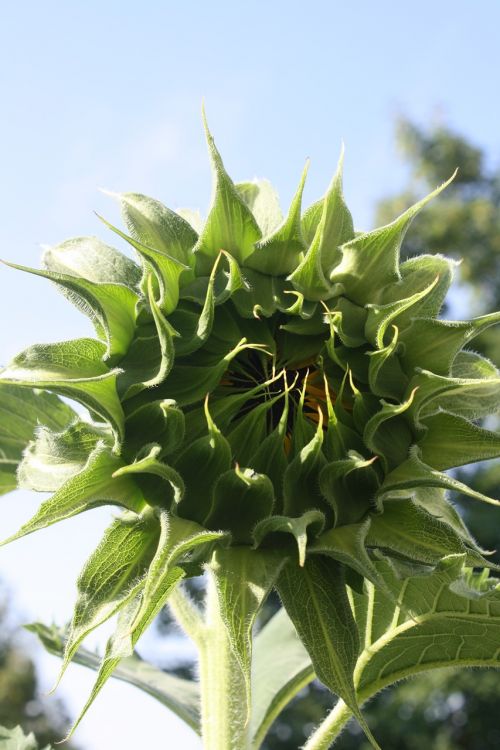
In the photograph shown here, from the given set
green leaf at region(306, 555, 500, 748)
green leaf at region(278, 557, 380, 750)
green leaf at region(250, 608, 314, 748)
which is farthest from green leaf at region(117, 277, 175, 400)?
green leaf at region(250, 608, 314, 748)


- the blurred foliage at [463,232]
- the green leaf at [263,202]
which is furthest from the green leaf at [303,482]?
the blurred foliage at [463,232]

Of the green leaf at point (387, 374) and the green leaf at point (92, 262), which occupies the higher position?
the green leaf at point (92, 262)

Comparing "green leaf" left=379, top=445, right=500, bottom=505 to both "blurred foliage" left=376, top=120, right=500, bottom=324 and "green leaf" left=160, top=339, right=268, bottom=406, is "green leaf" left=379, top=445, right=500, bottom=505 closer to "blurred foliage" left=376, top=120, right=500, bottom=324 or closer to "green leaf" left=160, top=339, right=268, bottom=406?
"green leaf" left=160, top=339, right=268, bottom=406

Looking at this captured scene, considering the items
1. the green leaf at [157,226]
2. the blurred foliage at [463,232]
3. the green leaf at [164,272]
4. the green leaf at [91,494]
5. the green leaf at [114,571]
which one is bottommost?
the green leaf at [114,571]

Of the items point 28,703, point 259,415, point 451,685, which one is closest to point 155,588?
point 259,415

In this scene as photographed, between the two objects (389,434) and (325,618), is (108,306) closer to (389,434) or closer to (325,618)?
(389,434)

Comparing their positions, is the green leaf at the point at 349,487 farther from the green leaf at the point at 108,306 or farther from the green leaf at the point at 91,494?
the green leaf at the point at 108,306
